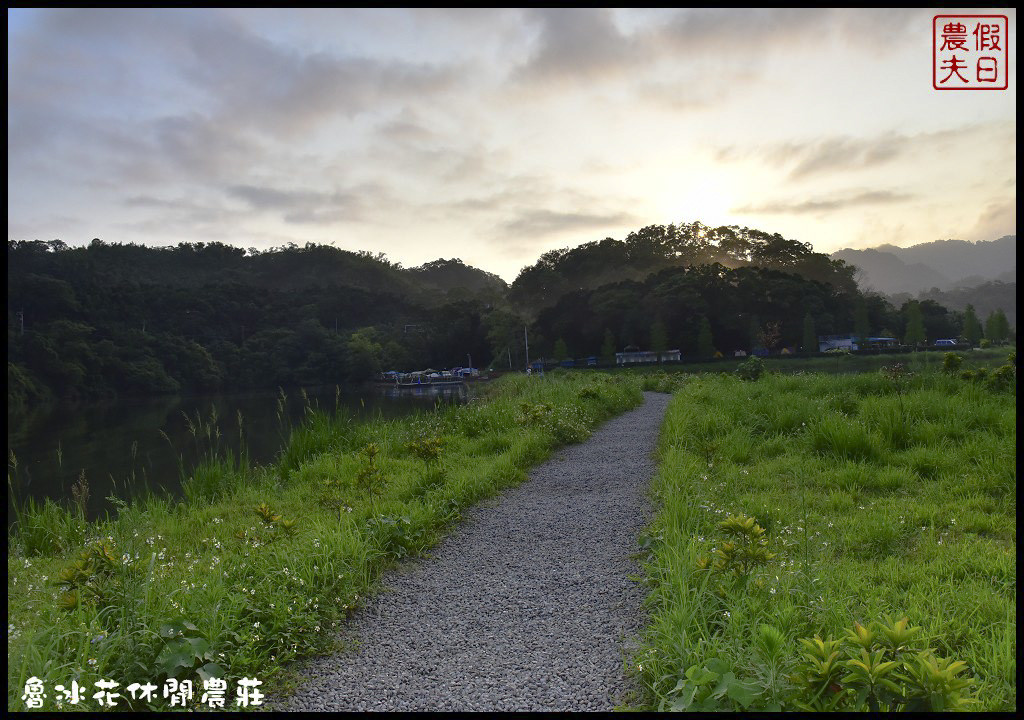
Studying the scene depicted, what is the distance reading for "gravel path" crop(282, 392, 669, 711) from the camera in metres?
2.30

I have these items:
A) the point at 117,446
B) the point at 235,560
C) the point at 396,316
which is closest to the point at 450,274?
the point at 396,316

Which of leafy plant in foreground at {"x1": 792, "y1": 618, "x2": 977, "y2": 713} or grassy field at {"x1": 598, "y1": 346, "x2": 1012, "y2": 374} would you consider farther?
grassy field at {"x1": 598, "y1": 346, "x2": 1012, "y2": 374}

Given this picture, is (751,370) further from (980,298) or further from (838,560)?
(980,298)

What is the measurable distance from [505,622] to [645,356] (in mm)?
28405

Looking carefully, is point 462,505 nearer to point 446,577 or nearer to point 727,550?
point 446,577

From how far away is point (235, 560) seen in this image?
3.36 meters

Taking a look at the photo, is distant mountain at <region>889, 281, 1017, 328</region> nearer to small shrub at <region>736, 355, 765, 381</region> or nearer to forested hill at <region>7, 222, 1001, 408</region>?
forested hill at <region>7, 222, 1001, 408</region>

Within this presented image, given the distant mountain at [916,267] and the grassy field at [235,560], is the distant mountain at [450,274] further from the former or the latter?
the grassy field at [235,560]

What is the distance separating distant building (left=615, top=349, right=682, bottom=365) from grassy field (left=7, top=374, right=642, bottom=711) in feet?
74.8

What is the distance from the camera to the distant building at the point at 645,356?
95.7 ft

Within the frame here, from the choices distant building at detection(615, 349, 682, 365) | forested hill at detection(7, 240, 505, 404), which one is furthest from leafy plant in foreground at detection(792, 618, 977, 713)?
forested hill at detection(7, 240, 505, 404)

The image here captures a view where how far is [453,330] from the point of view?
41562 millimetres

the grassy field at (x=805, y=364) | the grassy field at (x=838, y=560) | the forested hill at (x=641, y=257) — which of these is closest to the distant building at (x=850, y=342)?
the grassy field at (x=805, y=364)

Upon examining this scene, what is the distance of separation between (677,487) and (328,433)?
4612mm
